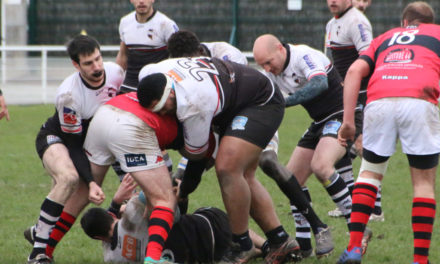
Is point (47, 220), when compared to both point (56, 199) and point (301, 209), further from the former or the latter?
point (301, 209)

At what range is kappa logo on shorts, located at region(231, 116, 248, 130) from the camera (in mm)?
5355

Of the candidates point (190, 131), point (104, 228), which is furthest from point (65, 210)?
point (190, 131)

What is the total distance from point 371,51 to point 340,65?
9.85 ft

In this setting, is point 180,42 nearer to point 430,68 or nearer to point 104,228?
point 104,228

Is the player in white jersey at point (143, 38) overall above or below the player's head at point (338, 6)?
below

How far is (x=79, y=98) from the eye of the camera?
5.91 m

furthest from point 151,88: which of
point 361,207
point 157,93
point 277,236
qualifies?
point 361,207

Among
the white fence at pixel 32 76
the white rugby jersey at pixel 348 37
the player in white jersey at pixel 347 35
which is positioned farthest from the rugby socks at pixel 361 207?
the white fence at pixel 32 76

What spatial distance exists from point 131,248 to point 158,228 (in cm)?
53

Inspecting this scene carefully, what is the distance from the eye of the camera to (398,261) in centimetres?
573

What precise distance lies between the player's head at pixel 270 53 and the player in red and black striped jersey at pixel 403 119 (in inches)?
43.9

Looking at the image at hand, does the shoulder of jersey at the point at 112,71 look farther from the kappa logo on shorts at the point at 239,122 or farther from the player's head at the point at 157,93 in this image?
the kappa logo on shorts at the point at 239,122

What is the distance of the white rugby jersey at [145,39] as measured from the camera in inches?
364

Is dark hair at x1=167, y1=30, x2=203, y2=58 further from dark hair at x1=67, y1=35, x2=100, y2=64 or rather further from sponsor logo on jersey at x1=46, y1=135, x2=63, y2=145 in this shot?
sponsor logo on jersey at x1=46, y1=135, x2=63, y2=145
